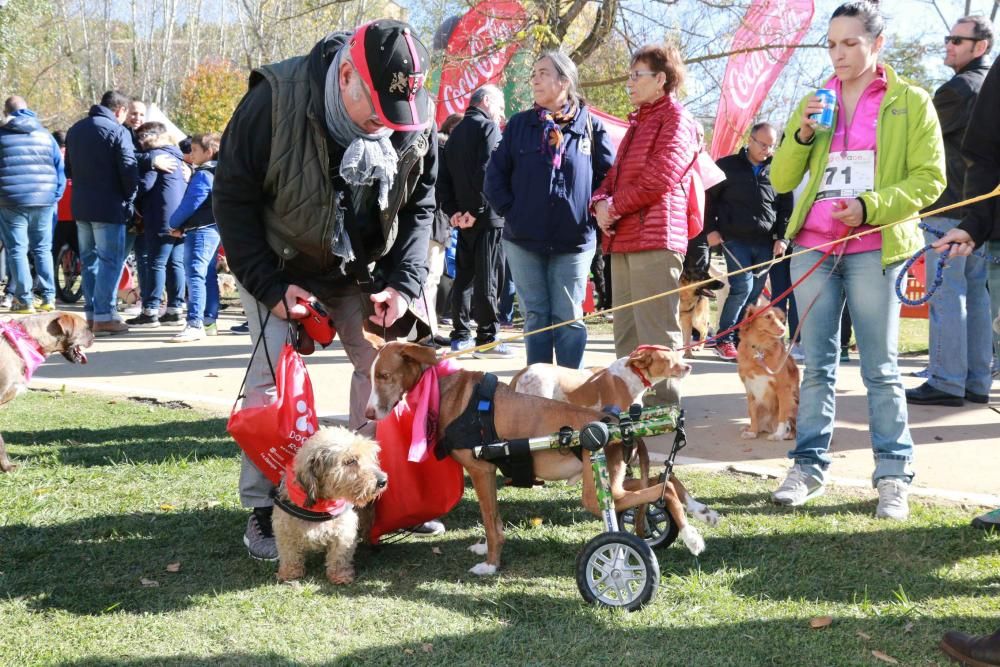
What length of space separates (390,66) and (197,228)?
293 inches

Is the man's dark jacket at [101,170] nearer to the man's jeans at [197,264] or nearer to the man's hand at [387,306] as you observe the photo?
the man's jeans at [197,264]

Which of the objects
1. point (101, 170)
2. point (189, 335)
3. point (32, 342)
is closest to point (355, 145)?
point (32, 342)

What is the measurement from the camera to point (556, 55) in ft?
18.1

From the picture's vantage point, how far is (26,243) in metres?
11.3

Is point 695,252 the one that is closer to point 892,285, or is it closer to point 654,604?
point 892,285

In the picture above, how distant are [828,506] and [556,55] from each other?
307 cm

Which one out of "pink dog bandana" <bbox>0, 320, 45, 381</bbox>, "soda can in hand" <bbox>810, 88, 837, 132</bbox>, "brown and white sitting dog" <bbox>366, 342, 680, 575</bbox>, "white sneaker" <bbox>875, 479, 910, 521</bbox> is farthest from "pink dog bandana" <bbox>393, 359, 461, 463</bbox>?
"pink dog bandana" <bbox>0, 320, 45, 381</bbox>

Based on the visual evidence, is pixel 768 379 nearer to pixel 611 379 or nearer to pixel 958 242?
pixel 611 379

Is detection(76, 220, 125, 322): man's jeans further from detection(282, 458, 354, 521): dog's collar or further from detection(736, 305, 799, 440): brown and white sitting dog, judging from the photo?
detection(282, 458, 354, 521): dog's collar

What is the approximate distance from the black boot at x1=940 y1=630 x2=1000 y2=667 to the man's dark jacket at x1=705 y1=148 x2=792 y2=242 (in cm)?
627

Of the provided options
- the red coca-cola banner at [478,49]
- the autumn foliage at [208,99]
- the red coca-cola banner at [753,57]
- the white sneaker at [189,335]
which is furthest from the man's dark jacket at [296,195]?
the autumn foliage at [208,99]

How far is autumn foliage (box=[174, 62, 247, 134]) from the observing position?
36.8 metres

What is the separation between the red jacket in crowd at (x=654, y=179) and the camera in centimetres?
513

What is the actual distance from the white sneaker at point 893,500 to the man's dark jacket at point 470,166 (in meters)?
4.51
